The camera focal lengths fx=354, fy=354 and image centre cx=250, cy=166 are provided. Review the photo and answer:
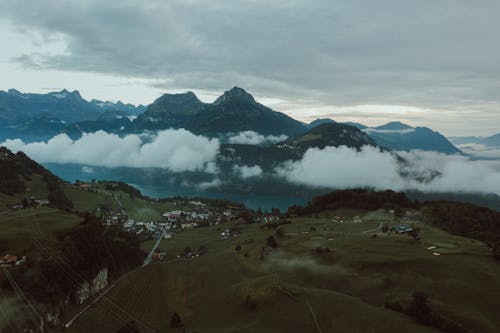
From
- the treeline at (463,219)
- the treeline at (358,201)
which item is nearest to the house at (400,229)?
the treeline at (463,219)

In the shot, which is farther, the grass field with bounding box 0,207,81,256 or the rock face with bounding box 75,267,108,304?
the grass field with bounding box 0,207,81,256

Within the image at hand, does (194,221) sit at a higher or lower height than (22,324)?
lower

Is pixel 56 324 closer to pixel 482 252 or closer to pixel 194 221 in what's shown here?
pixel 482 252

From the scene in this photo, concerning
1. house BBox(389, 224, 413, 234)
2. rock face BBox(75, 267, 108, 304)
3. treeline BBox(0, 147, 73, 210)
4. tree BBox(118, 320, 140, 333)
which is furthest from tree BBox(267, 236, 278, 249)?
treeline BBox(0, 147, 73, 210)

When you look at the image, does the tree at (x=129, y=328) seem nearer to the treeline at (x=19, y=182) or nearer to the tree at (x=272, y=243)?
the tree at (x=272, y=243)

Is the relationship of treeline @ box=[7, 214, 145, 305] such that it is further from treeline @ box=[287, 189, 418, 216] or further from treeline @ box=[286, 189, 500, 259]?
treeline @ box=[286, 189, 500, 259]

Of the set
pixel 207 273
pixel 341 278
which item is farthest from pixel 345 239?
pixel 207 273
